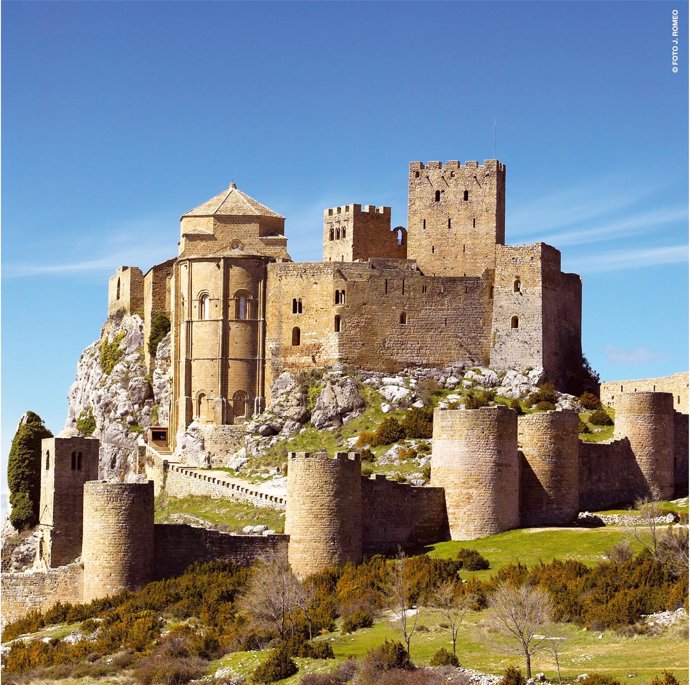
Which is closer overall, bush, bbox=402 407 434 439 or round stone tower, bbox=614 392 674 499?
round stone tower, bbox=614 392 674 499

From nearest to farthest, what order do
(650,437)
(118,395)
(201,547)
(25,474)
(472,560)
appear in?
(472,560), (201,547), (650,437), (25,474), (118,395)

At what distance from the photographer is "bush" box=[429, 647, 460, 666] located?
5269cm

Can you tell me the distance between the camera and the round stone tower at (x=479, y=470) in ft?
216

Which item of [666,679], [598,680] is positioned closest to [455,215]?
[598,680]

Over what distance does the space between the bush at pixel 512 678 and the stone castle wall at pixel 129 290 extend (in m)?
51.4

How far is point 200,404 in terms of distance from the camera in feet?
294

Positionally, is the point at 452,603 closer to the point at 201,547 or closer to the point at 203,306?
the point at 201,547

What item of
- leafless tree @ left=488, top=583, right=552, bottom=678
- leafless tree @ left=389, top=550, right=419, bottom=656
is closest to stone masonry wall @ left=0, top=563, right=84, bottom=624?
leafless tree @ left=389, top=550, right=419, bottom=656

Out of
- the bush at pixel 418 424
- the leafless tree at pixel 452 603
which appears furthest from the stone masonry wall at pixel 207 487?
the leafless tree at pixel 452 603

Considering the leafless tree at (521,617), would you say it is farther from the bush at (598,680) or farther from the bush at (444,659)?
the bush at (598,680)

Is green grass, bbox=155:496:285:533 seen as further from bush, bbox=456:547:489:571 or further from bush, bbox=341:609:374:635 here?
bush, bbox=341:609:374:635

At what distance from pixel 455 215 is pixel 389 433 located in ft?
43.7

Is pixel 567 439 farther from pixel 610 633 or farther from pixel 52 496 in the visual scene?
pixel 52 496

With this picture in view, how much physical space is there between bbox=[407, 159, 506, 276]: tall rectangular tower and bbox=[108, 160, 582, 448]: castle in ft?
0.15
